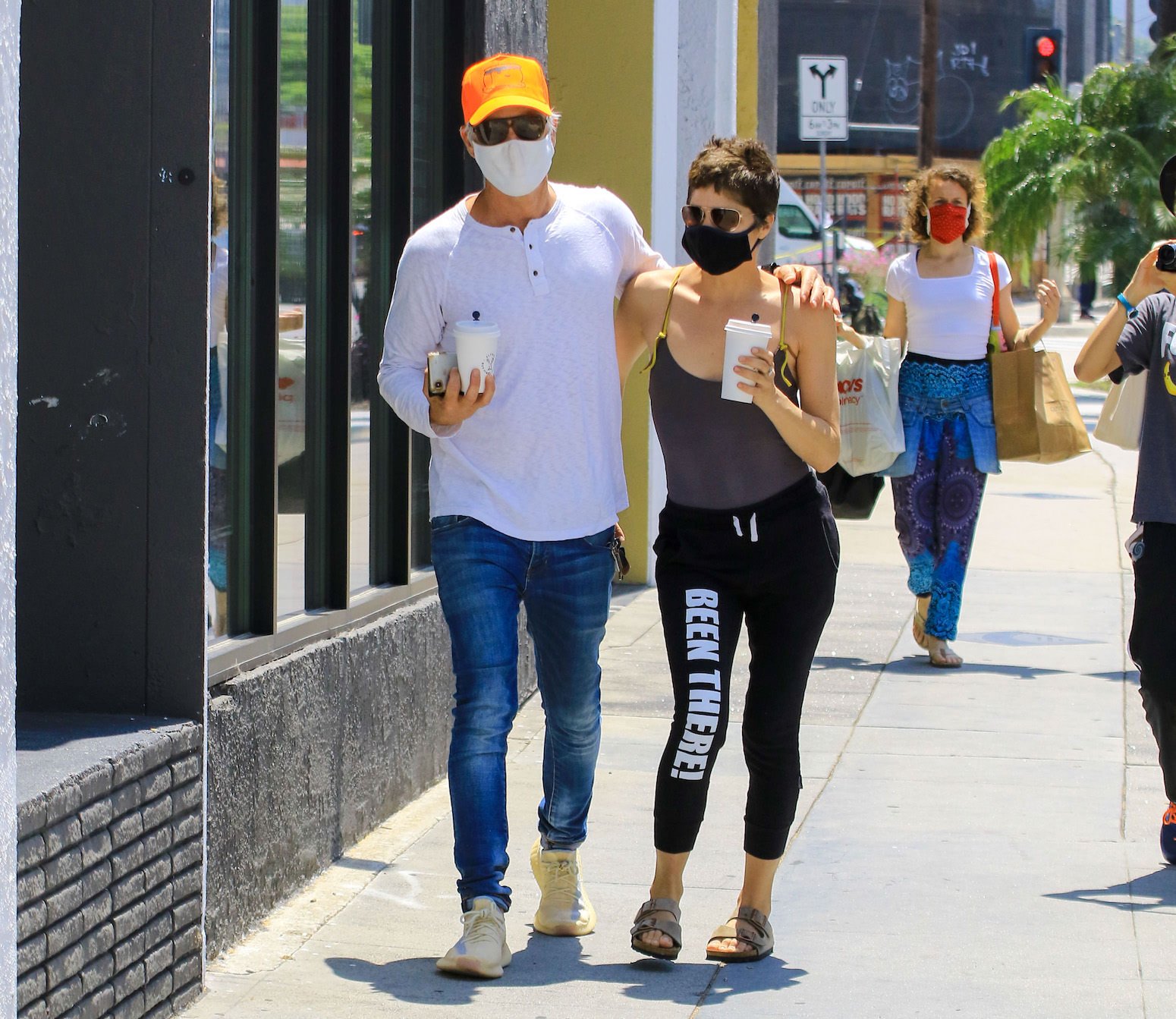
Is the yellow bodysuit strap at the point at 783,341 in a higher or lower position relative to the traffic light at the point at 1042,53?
lower

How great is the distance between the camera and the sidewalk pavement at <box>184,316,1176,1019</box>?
4.16 metres

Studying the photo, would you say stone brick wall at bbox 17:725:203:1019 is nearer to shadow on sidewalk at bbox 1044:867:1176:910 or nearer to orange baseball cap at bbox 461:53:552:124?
orange baseball cap at bbox 461:53:552:124

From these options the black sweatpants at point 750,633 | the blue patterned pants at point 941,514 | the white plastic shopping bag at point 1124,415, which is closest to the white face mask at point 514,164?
the black sweatpants at point 750,633

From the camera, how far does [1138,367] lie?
16.7 feet

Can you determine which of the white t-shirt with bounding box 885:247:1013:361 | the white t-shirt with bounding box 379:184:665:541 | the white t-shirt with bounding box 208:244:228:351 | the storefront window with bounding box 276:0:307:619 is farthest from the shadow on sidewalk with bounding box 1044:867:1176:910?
the white t-shirt with bounding box 885:247:1013:361

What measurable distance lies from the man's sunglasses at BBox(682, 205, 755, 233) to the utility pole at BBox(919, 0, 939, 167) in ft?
80.8

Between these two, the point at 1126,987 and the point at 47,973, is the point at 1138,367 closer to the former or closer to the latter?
the point at 1126,987

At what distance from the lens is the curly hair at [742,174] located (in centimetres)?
421

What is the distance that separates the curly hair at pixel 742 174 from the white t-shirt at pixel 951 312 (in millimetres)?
3666

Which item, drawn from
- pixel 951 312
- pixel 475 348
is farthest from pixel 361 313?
pixel 951 312

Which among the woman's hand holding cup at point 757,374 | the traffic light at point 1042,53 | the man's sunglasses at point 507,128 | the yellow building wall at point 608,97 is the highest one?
the traffic light at point 1042,53

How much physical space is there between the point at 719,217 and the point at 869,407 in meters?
3.59

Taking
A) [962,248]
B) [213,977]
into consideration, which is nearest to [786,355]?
[213,977]

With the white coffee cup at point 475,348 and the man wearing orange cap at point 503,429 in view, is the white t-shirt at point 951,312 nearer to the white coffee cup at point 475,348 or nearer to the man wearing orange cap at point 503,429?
the man wearing orange cap at point 503,429
